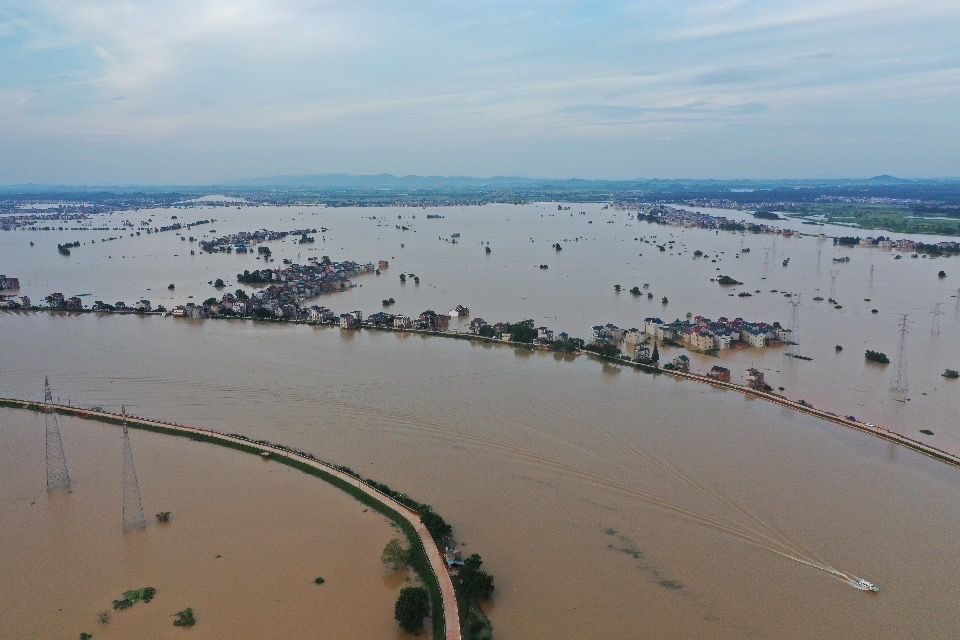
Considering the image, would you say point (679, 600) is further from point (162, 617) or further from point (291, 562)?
point (162, 617)

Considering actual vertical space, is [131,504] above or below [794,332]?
below

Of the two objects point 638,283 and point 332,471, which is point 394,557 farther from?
point 638,283

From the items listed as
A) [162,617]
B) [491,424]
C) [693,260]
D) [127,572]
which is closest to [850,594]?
[491,424]

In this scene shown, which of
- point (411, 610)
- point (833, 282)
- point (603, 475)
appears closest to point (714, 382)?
point (603, 475)

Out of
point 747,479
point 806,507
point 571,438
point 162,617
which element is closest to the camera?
point 162,617

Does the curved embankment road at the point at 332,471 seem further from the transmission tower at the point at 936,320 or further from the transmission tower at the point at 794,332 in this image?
the transmission tower at the point at 936,320
